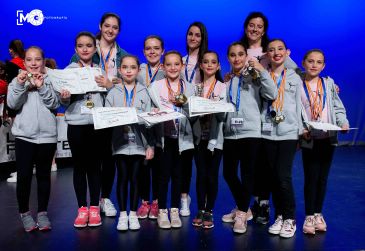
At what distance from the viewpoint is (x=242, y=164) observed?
114 inches

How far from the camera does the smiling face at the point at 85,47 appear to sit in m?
2.89

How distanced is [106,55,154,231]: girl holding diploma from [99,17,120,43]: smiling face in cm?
31

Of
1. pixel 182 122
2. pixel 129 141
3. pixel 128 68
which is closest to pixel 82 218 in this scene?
pixel 129 141

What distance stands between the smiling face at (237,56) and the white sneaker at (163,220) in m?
1.16

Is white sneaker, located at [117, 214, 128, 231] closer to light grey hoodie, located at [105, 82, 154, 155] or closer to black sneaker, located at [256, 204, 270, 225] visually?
light grey hoodie, located at [105, 82, 154, 155]

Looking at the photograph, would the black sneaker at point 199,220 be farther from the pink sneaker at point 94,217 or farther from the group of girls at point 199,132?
the pink sneaker at point 94,217

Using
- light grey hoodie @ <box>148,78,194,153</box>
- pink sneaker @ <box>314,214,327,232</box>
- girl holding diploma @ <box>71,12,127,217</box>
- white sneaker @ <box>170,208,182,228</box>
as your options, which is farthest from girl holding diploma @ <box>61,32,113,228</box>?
pink sneaker @ <box>314,214,327,232</box>

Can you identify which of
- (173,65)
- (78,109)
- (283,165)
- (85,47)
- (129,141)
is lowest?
(283,165)

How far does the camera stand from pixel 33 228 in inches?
114

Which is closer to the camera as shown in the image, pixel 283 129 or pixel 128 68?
pixel 283 129

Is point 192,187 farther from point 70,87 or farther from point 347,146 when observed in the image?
point 347,146

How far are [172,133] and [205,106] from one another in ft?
1.20
